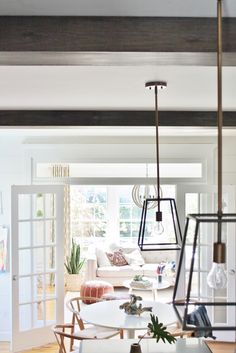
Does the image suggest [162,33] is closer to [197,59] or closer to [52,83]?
[197,59]

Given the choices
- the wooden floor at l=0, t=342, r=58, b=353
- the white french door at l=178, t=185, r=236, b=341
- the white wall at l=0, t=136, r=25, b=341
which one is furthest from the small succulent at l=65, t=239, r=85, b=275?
the white french door at l=178, t=185, r=236, b=341

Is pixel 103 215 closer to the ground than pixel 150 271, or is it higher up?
higher up

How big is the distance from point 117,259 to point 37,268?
328cm

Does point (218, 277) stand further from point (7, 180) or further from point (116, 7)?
point (7, 180)

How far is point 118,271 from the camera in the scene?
30.0ft

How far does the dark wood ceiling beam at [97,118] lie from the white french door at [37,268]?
1.69 meters

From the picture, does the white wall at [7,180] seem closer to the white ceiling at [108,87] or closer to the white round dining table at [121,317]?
the white round dining table at [121,317]

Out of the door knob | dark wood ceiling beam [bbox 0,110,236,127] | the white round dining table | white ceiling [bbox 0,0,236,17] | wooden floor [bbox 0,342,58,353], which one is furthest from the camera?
the door knob

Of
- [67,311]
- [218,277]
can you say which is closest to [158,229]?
[218,277]

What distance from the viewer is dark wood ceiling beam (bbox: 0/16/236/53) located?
194cm

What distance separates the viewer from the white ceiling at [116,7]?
179 centimetres

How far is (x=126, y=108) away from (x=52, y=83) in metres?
1.28

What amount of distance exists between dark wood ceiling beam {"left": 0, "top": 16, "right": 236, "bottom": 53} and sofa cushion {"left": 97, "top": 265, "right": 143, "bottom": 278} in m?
7.54

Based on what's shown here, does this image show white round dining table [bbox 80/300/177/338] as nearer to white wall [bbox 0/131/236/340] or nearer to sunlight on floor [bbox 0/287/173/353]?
sunlight on floor [bbox 0/287/173/353]
